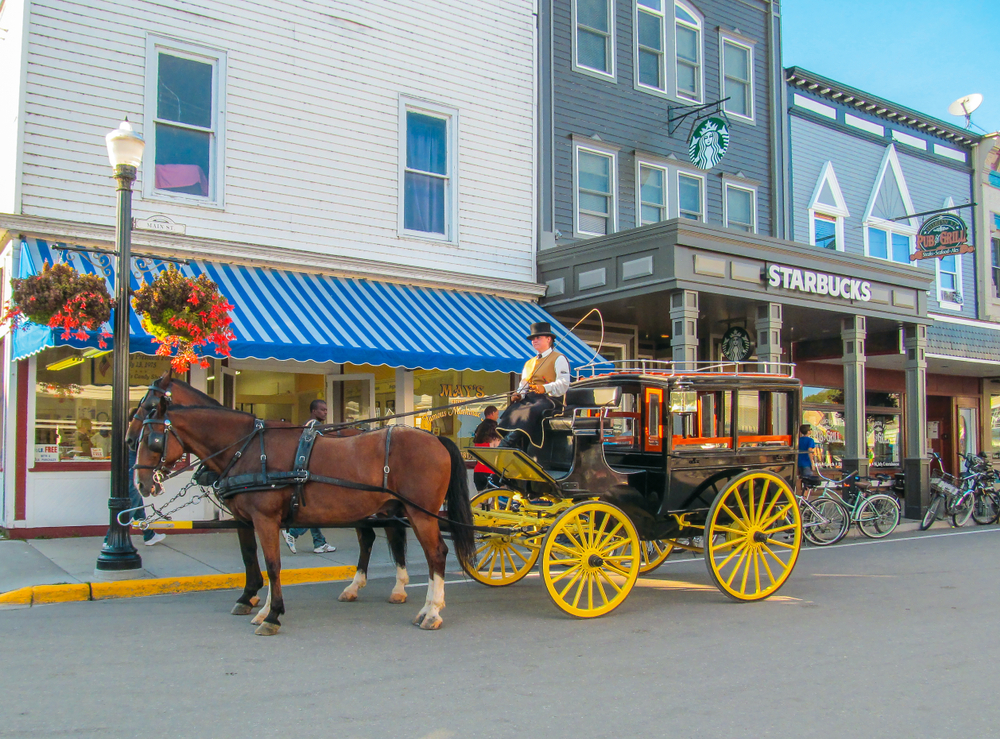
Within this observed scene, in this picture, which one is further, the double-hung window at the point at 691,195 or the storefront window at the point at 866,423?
the storefront window at the point at 866,423

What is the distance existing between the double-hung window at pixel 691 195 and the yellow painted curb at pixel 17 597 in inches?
525

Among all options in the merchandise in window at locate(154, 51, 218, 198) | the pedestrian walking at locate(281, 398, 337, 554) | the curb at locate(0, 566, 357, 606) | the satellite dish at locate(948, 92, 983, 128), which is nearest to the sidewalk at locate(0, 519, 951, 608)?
the curb at locate(0, 566, 357, 606)

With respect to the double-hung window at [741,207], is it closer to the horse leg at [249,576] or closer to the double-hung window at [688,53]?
the double-hung window at [688,53]

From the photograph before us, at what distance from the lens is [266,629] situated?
20.0 feet

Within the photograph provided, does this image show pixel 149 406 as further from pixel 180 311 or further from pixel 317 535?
pixel 317 535

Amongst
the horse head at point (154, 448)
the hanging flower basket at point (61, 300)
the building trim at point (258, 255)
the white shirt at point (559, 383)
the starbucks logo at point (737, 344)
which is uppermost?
the building trim at point (258, 255)

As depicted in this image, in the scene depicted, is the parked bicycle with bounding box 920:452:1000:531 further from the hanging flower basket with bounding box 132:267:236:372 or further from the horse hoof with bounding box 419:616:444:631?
the hanging flower basket with bounding box 132:267:236:372

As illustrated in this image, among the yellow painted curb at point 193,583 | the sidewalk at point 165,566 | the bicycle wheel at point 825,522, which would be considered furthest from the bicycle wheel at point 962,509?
the yellow painted curb at point 193,583

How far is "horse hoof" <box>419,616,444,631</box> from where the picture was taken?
6.39 metres

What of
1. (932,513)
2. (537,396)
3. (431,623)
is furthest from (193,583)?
(932,513)

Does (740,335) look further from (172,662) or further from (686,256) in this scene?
(172,662)

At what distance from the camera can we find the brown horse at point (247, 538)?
6461 mm

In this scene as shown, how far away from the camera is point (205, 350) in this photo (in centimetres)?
956

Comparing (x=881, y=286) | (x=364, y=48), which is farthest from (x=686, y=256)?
(x=364, y=48)
